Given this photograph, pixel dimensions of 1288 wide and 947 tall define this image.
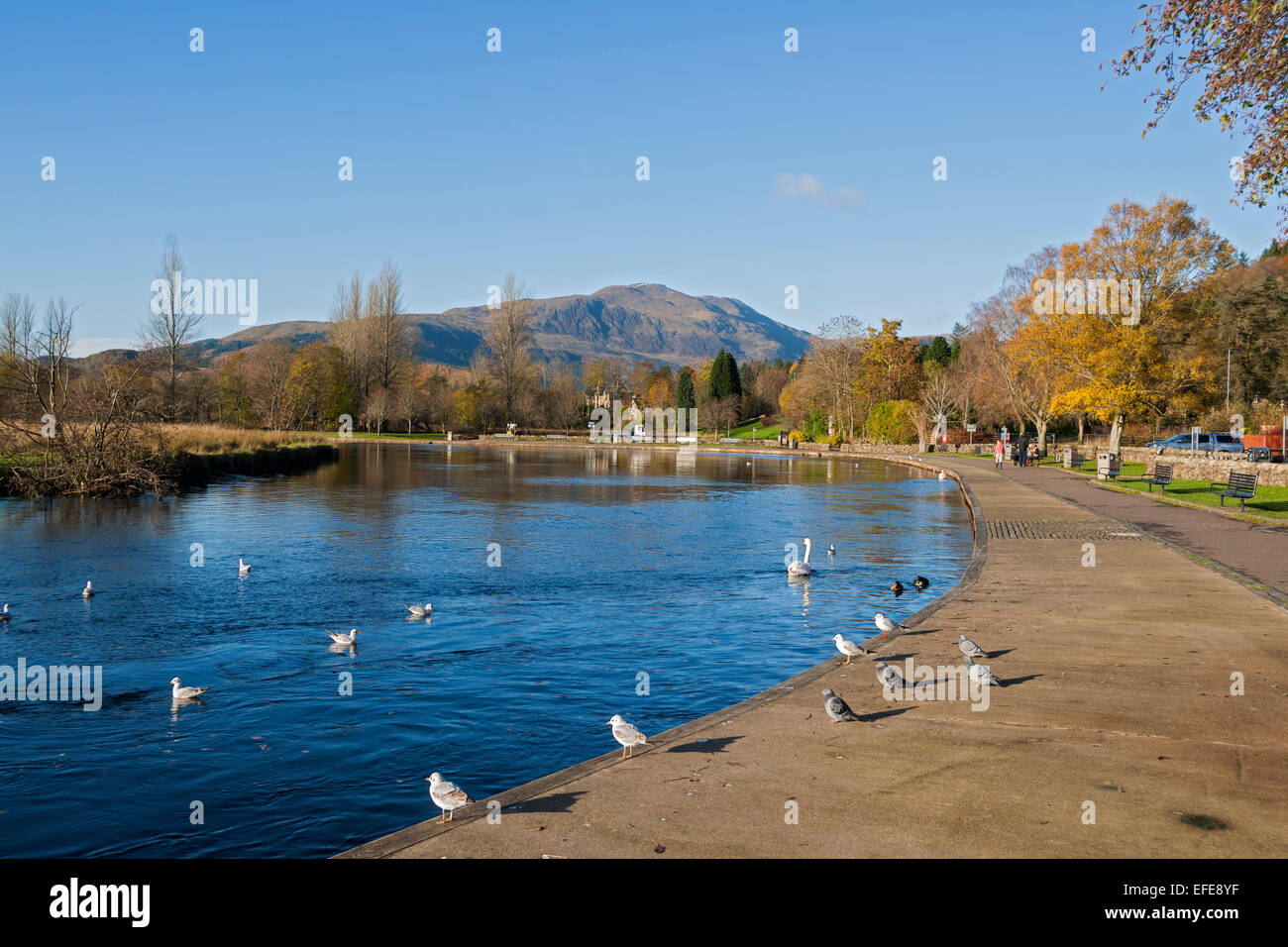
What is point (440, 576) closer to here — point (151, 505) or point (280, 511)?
point (280, 511)

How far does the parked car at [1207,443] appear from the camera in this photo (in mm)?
42500

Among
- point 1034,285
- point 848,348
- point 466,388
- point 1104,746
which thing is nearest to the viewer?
point 1104,746

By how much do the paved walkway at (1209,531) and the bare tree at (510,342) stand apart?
77.7 meters

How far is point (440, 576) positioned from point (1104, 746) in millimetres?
13528

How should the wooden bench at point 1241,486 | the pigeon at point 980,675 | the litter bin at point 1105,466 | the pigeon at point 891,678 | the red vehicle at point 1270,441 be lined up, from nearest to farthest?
the pigeon at point 980,675 → the pigeon at point 891,678 → the wooden bench at point 1241,486 → the litter bin at point 1105,466 → the red vehicle at point 1270,441

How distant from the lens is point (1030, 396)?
6475 cm

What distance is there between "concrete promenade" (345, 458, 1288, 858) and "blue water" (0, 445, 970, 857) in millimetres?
1240

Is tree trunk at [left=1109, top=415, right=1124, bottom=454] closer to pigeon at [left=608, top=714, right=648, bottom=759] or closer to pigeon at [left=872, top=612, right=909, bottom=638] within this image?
pigeon at [left=872, top=612, right=909, bottom=638]

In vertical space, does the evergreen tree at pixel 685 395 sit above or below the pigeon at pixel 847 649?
above

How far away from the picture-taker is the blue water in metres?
7.46

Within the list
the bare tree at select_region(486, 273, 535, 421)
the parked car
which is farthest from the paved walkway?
→ the bare tree at select_region(486, 273, 535, 421)

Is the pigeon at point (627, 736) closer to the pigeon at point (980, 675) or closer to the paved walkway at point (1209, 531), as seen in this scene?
the pigeon at point (980, 675)

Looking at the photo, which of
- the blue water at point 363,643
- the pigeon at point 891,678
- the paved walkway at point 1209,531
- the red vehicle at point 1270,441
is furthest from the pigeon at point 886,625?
the red vehicle at point 1270,441
